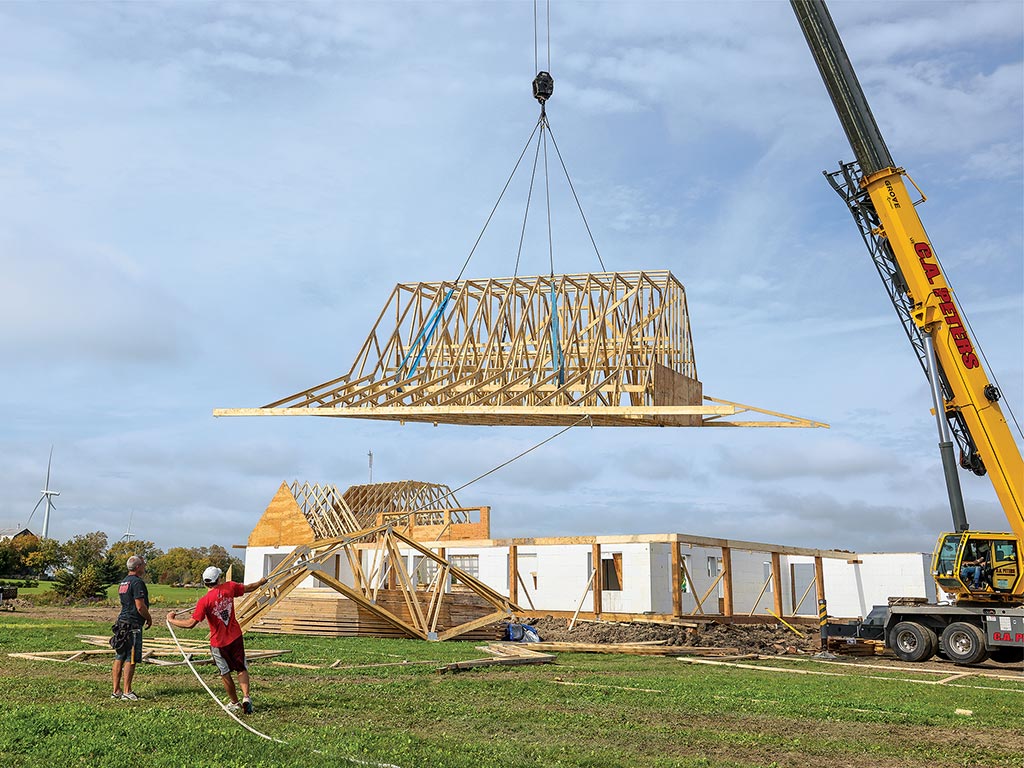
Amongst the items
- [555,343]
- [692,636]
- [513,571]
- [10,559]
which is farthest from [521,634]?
[10,559]

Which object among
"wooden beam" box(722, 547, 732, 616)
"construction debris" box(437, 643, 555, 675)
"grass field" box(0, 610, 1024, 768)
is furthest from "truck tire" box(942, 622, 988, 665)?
"construction debris" box(437, 643, 555, 675)

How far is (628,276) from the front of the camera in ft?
81.3

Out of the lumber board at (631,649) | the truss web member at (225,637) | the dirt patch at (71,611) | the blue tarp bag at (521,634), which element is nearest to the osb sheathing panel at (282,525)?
the dirt patch at (71,611)

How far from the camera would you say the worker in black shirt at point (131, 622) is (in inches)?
375

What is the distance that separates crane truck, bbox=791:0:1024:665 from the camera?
1780 cm

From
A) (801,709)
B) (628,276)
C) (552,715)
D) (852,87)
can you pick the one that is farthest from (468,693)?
(628,276)

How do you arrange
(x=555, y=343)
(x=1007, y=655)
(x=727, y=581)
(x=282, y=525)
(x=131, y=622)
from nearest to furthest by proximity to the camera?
(x=131, y=622), (x=1007, y=655), (x=555, y=343), (x=727, y=581), (x=282, y=525)

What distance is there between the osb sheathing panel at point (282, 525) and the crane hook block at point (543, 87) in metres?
20.9

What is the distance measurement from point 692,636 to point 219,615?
47.9 feet

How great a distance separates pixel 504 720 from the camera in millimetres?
8984

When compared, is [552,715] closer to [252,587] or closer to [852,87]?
[252,587]

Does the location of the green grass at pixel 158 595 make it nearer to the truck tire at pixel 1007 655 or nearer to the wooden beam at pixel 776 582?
the wooden beam at pixel 776 582

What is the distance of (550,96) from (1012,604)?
1483cm

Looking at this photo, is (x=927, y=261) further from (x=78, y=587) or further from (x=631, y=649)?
(x=78, y=587)
